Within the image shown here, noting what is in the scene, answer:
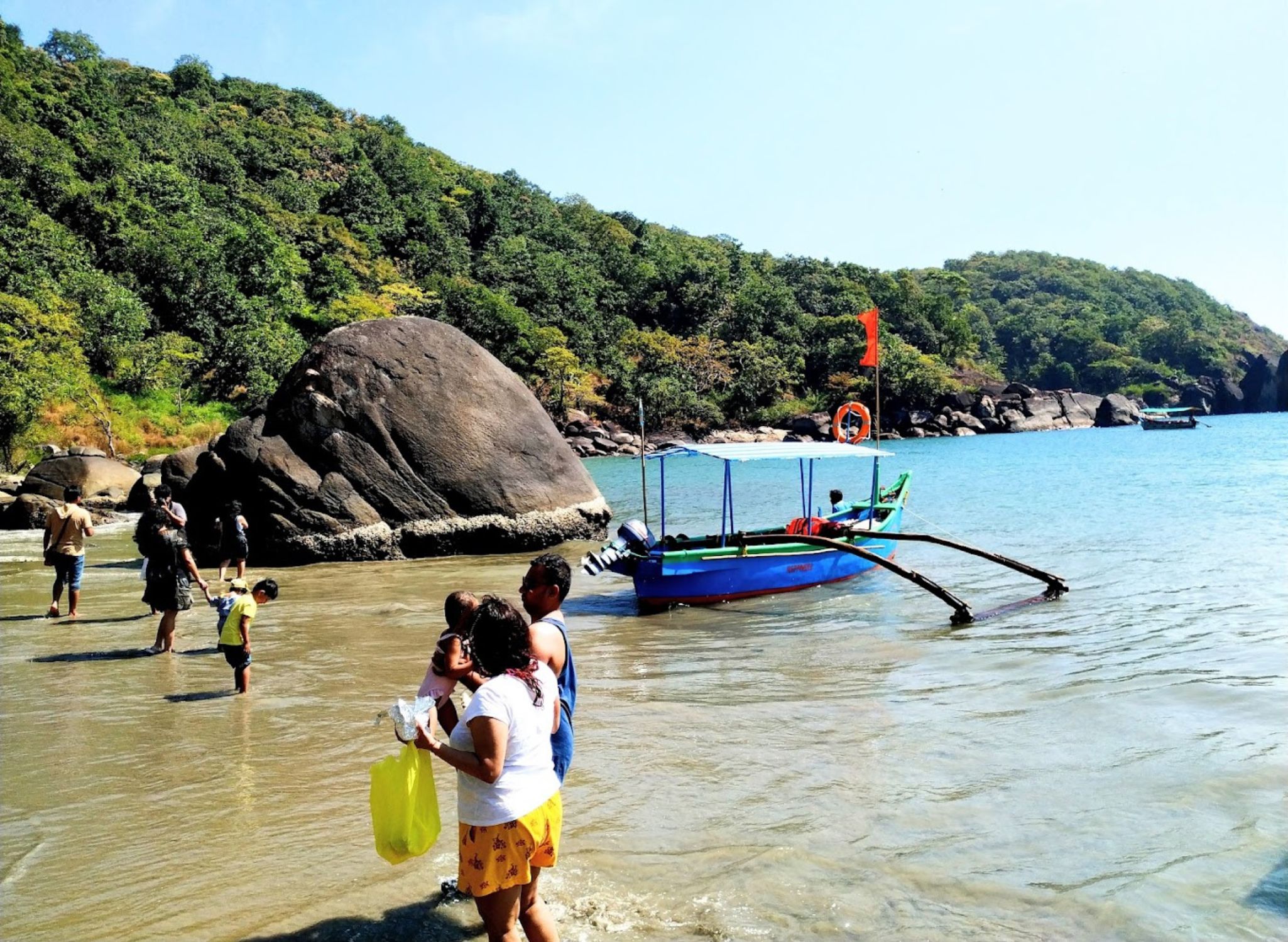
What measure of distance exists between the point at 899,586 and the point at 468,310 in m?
49.5

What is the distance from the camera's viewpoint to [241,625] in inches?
330

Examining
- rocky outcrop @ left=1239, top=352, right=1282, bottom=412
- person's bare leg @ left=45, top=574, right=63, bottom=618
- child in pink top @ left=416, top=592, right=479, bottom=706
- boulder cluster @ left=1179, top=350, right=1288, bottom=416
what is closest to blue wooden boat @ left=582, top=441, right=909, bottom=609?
person's bare leg @ left=45, top=574, right=63, bottom=618

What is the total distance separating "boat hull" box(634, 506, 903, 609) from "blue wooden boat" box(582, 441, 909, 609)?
12 mm

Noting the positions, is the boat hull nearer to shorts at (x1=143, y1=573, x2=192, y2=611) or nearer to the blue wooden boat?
the blue wooden boat

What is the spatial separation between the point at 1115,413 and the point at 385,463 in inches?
3354

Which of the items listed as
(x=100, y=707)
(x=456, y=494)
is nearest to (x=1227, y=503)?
(x=456, y=494)

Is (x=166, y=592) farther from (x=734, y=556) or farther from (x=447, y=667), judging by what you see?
(x=734, y=556)

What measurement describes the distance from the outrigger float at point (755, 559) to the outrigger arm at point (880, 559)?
1 centimetres

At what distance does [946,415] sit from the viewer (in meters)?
77.2

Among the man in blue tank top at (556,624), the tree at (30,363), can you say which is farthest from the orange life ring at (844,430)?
the tree at (30,363)

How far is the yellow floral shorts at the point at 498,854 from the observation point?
11.7 ft

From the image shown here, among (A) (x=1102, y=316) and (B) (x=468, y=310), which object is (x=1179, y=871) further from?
(A) (x=1102, y=316)

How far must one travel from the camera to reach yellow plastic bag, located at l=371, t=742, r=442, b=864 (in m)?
3.78

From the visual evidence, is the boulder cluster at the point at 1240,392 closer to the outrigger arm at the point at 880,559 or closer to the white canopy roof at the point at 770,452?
the white canopy roof at the point at 770,452
